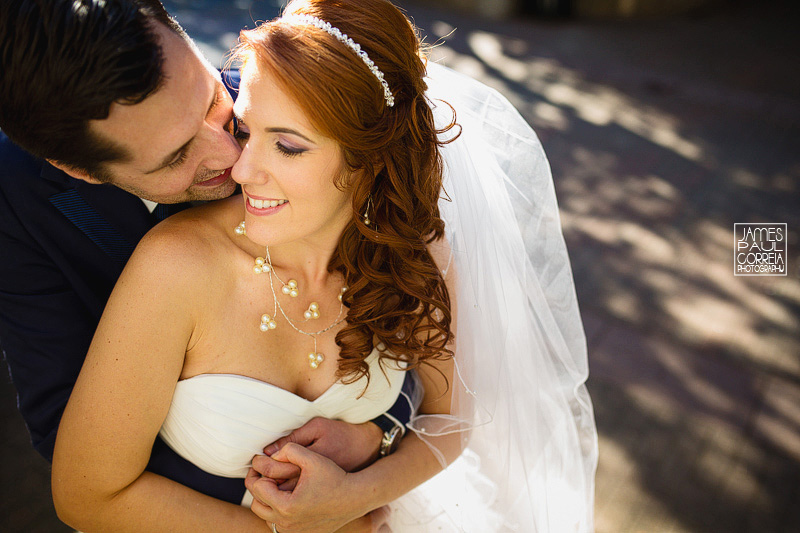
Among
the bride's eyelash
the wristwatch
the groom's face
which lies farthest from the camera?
the wristwatch

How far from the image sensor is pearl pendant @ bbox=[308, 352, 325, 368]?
199 cm

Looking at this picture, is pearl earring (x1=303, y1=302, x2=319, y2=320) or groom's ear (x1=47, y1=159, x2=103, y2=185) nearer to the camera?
groom's ear (x1=47, y1=159, x2=103, y2=185)

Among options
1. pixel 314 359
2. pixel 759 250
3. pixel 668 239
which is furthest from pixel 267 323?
pixel 759 250

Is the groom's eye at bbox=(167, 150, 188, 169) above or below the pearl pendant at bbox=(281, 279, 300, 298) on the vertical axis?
above

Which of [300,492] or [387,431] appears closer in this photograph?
[300,492]

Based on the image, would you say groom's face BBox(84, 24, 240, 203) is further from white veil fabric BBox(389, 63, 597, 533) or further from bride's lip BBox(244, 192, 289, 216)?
white veil fabric BBox(389, 63, 597, 533)

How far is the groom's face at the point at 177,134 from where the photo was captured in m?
1.58

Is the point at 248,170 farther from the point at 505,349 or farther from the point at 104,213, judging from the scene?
the point at 505,349

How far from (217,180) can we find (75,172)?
36cm

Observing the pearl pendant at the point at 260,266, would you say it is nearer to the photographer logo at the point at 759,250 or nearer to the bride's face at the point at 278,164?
the bride's face at the point at 278,164

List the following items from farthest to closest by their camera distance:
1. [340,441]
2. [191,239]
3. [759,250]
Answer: [759,250], [340,441], [191,239]

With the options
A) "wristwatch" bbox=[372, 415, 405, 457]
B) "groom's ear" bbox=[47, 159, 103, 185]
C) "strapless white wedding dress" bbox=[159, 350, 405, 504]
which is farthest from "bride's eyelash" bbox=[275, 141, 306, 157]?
"wristwatch" bbox=[372, 415, 405, 457]

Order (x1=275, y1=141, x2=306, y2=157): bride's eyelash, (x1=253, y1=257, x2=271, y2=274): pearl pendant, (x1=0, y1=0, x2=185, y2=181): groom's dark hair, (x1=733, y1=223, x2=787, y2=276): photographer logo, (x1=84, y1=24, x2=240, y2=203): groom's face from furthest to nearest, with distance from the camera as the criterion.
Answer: (x1=733, y1=223, x2=787, y2=276): photographer logo < (x1=253, y1=257, x2=271, y2=274): pearl pendant < (x1=275, y1=141, x2=306, y2=157): bride's eyelash < (x1=84, y1=24, x2=240, y2=203): groom's face < (x1=0, y1=0, x2=185, y2=181): groom's dark hair

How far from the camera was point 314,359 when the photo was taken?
199cm
